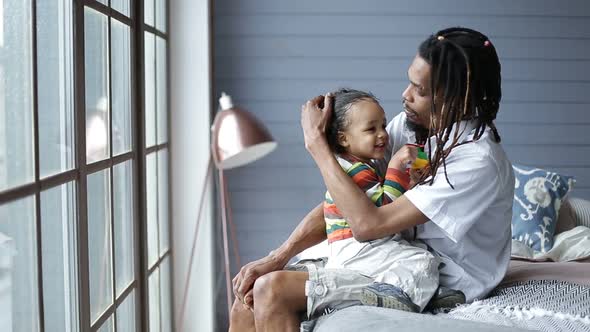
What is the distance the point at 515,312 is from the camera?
2.18 metres

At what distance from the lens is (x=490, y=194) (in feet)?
Result: 7.42

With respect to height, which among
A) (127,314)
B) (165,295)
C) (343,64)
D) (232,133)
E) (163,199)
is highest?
(343,64)

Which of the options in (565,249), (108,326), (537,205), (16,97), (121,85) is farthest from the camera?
(537,205)

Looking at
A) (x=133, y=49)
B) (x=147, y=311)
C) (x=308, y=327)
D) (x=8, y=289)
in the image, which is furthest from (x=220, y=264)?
(x=8, y=289)

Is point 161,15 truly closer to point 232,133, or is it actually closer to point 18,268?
point 232,133

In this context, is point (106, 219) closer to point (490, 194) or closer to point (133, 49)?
point (133, 49)

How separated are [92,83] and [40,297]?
818mm

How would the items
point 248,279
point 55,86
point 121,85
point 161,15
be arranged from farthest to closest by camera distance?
1. point 161,15
2. point 121,85
3. point 248,279
4. point 55,86

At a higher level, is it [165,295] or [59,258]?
[59,258]

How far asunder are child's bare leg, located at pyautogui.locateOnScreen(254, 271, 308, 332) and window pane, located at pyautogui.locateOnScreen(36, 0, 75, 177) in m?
0.65

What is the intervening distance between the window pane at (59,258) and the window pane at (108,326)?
38cm

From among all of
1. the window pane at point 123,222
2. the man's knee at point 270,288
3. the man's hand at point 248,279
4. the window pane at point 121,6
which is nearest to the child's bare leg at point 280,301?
the man's knee at point 270,288

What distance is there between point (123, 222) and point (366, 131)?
1095 mm

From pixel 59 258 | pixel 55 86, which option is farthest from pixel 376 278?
pixel 55 86
